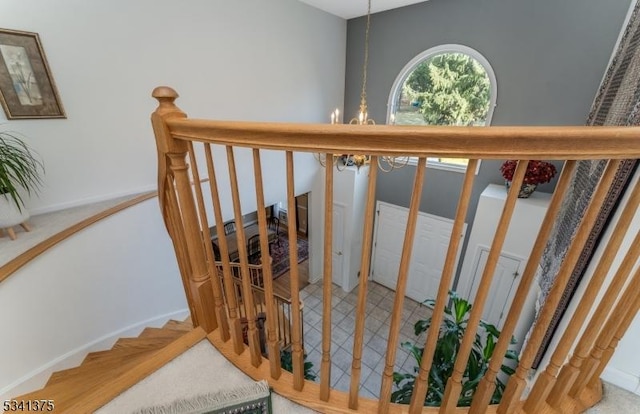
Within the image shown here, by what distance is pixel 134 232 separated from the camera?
7.64ft

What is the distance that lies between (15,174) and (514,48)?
4846mm

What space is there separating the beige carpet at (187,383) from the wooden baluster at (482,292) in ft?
1.56

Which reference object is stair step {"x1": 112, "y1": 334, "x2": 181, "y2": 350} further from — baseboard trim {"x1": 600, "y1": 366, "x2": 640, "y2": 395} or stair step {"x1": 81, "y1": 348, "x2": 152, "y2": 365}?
baseboard trim {"x1": 600, "y1": 366, "x2": 640, "y2": 395}

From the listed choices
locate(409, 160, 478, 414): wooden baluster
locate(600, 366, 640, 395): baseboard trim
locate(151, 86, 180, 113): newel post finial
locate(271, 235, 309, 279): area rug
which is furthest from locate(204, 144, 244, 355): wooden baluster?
locate(271, 235, 309, 279): area rug

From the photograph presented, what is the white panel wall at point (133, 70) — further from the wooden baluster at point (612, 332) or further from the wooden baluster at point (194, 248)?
the wooden baluster at point (612, 332)

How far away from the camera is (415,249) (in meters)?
4.11

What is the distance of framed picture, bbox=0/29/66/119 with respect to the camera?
66.3 inches

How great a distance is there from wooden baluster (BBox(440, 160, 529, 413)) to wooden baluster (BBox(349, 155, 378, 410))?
0.93ft

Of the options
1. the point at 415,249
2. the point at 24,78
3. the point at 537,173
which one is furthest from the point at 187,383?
the point at 415,249

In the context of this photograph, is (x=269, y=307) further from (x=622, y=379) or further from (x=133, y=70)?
(x=133, y=70)

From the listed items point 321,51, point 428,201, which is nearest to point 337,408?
point 428,201

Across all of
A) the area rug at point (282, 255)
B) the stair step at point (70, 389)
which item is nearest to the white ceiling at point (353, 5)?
the stair step at point (70, 389)

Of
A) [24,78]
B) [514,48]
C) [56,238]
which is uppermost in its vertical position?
[514,48]

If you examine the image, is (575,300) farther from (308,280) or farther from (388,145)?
(308,280)
